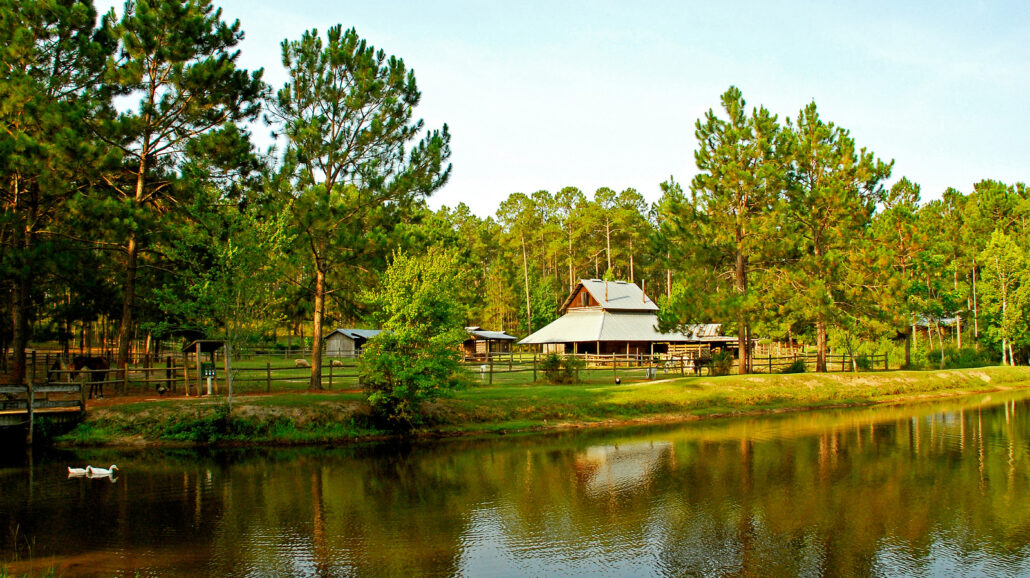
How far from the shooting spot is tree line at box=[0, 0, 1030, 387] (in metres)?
22.7

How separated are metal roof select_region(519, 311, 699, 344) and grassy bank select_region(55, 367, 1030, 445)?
16372 millimetres

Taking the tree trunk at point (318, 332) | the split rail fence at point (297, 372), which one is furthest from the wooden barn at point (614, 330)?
the tree trunk at point (318, 332)

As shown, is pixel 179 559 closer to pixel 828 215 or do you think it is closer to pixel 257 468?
pixel 257 468

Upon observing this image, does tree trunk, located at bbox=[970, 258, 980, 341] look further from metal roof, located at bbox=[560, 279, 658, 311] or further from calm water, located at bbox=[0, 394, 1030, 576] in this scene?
calm water, located at bbox=[0, 394, 1030, 576]

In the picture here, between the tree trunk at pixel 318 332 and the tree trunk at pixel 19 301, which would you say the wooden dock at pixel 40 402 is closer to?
the tree trunk at pixel 19 301

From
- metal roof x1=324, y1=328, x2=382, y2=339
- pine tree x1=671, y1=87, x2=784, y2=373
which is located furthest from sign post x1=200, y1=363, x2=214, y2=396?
metal roof x1=324, y1=328, x2=382, y2=339

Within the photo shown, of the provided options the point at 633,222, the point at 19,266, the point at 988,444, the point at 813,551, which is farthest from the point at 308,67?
the point at 633,222

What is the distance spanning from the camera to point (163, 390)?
24.6 metres

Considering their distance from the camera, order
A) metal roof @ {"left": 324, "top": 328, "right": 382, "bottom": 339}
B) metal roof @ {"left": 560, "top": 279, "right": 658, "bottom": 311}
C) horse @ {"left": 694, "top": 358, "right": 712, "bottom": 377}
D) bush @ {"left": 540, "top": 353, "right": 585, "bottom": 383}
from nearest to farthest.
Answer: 1. bush @ {"left": 540, "top": 353, "right": 585, "bottom": 383}
2. horse @ {"left": 694, "top": 358, "right": 712, "bottom": 377}
3. metal roof @ {"left": 560, "top": 279, "right": 658, "bottom": 311}
4. metal roof @ {"left": 324, "top": 328, "right": 382, "bottom": 339}

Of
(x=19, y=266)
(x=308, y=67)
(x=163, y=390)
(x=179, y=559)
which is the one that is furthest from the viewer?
(x=308, y=67)

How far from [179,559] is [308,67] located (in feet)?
66.5

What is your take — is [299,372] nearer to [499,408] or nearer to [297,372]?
[297,372]

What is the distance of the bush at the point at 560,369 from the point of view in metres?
32.8

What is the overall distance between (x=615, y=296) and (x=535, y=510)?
4870cm
